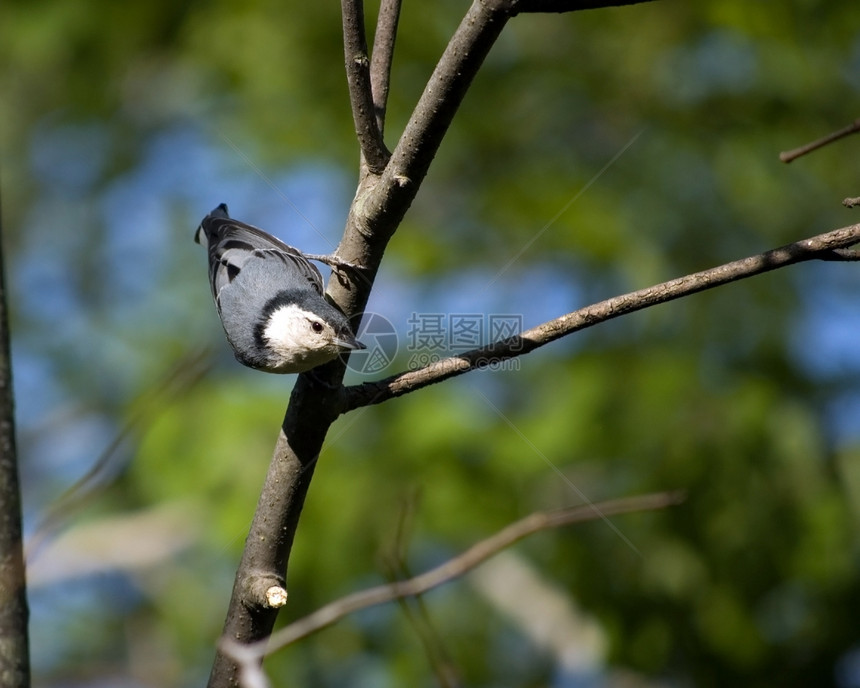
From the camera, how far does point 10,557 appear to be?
5.23ft

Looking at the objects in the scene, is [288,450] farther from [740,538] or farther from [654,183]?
[654,183]

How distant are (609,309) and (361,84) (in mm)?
652

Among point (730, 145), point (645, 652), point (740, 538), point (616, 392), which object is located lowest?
point (645, 652)

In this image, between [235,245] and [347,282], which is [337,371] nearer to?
[347,282]

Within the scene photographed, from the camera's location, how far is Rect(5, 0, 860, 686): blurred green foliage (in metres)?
3.44

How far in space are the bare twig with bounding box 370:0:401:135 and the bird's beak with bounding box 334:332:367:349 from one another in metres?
0.51

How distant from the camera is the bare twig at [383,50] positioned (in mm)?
1990

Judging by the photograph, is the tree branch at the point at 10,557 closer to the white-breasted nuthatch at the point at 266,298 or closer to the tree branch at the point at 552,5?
the white-breasted nuthatch at the point at 266,298

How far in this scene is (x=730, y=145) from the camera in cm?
407

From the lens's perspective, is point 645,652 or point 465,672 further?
point 465,672

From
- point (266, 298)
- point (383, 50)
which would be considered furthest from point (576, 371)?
point (383, 50)

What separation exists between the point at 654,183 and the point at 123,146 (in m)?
3.92

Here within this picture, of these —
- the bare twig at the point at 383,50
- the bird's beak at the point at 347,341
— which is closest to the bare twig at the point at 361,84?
the bare twig at the point at 383,50

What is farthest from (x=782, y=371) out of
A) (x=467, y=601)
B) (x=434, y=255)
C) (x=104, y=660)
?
(x=104, y=660)
